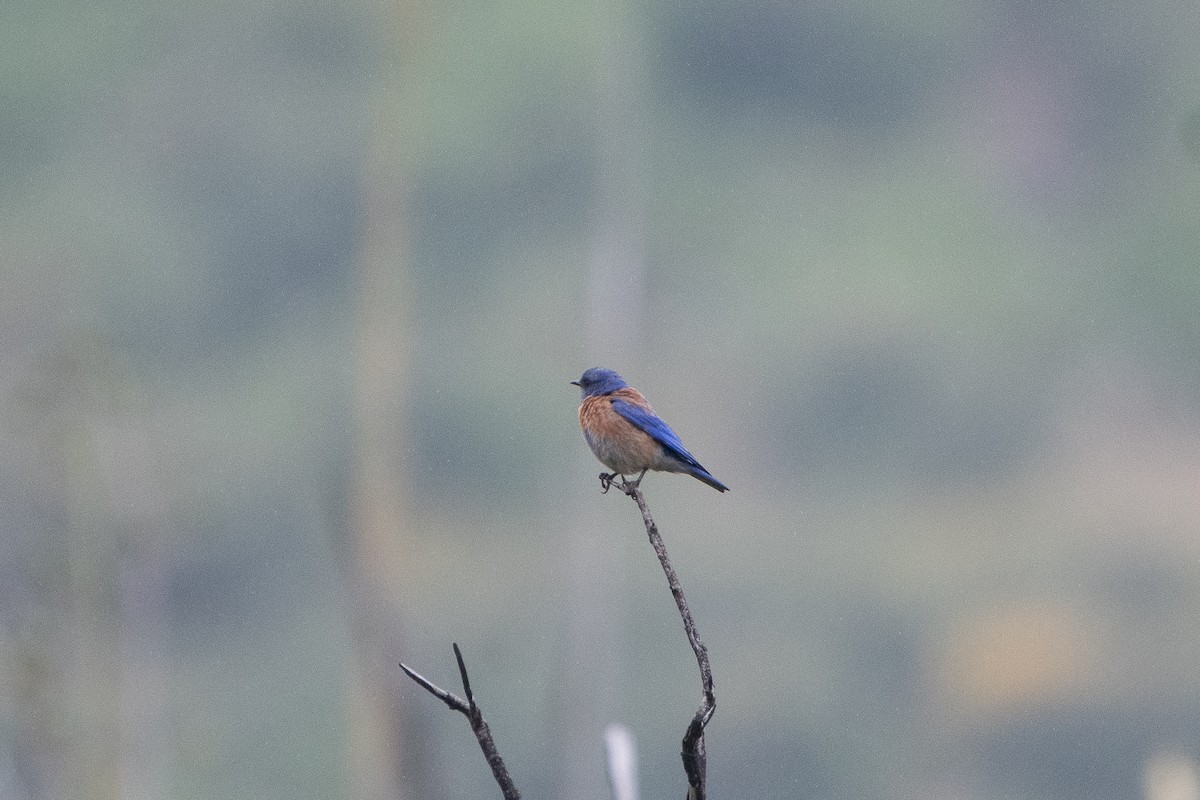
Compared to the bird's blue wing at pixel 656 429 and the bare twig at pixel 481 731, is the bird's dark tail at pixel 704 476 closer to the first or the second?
the bird's blue wing at pixel 656 429

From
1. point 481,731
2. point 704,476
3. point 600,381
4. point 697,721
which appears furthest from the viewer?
point 600,381

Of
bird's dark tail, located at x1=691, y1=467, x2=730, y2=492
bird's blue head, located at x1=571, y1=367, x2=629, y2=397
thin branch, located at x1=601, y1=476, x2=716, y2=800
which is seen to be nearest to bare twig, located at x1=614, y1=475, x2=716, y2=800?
thin branch, located at x1=601, y1=476, x2=716, y2=800

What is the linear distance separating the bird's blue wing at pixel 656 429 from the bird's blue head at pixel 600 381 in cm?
46

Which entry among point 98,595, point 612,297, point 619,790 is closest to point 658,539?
point 619,790

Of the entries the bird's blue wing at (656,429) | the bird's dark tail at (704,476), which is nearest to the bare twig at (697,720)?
the bird's dark tail at (704,476)

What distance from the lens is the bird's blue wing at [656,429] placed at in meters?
5.58

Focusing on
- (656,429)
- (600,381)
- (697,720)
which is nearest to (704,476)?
(656,429)

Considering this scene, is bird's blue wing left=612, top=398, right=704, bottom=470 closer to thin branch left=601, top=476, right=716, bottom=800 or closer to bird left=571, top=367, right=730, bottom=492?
bird left=571, top=367, right=730, bottom=492

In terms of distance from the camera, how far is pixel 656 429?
18.5ft

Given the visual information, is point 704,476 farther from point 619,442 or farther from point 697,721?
point 697,721

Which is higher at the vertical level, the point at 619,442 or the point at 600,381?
the point at 600,381

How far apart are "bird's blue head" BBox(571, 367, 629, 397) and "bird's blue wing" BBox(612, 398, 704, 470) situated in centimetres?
46

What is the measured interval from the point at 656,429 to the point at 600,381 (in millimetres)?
795

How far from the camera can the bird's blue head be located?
6.32 m
